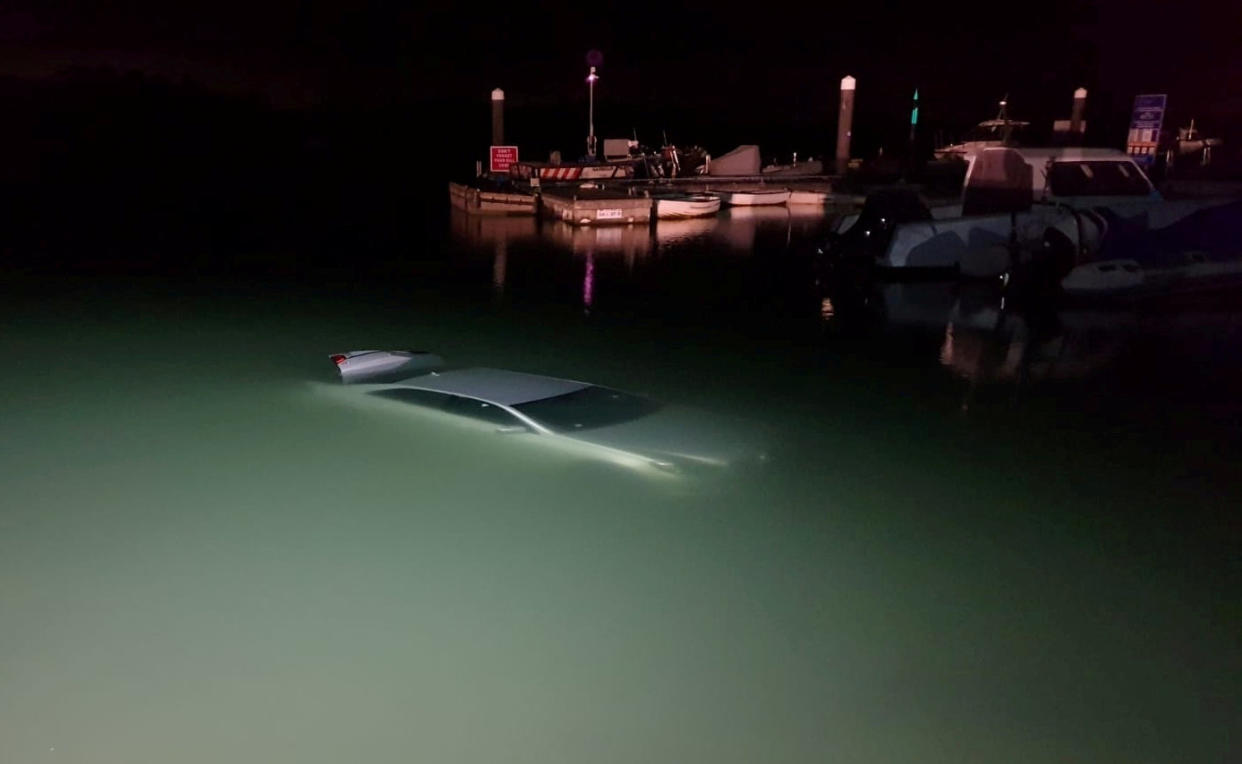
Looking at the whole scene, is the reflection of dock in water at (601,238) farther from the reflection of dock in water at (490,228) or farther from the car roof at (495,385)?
the car roof at (495,385)

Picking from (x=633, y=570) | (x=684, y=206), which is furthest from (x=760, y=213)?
(x=633, y=570)

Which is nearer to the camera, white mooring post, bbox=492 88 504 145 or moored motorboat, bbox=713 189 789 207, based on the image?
moored motorboat, bbox=713 189 789 207

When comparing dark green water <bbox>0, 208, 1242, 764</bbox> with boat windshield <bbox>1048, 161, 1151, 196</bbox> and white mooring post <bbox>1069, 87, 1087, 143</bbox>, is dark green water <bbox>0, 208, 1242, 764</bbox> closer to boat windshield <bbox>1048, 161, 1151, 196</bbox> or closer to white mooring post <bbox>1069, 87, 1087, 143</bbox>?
boat windshield <bbox>1048, 161, 1151, 196</bbox>

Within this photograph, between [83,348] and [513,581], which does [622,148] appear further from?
[513,581]

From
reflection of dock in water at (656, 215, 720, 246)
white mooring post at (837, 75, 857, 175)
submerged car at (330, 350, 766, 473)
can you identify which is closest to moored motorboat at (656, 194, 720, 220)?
reflection of dock in water at (656, 215, 720, 246)

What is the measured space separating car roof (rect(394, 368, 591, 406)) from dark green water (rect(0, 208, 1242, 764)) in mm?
428

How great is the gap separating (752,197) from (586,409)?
46.3ft

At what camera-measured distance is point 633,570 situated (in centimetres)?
421

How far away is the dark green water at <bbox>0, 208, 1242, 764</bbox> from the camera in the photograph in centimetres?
320

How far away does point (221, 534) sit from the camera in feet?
14.7

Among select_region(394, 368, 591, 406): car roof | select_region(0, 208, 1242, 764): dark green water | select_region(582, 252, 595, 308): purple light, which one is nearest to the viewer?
select_region(0, 208, 1242, 764): dark green water

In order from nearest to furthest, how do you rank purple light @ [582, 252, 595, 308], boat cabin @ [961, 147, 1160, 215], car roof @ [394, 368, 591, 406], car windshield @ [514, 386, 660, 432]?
car windshield @ [514, 386, 660, 432]
car roof @ [394, 368, 591, 406]
purple light @ [582, 252, 595, 308]
boat cabin @ [961, 147, 1160, 215]

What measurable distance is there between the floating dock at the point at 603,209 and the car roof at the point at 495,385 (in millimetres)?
10096

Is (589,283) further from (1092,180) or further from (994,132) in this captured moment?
(994,132)
